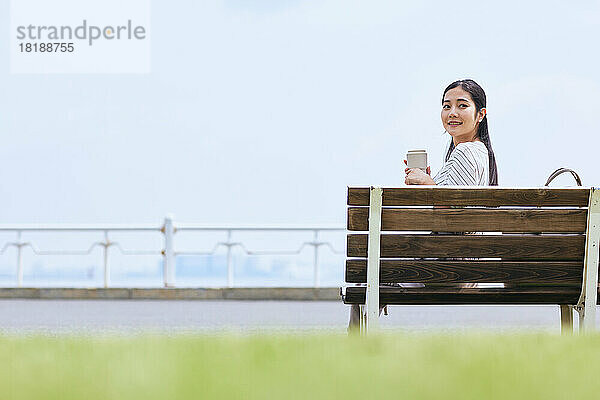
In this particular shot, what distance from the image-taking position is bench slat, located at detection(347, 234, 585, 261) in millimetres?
3963

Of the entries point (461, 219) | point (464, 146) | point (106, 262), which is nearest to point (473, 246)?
point (461, 219)

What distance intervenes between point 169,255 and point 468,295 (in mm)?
8187

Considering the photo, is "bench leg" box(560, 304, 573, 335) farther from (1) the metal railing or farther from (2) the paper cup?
(1) the metal railing

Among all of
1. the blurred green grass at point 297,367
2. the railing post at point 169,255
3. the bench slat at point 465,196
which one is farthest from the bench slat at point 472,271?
the railing post at point 169,255

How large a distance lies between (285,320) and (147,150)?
438 inches

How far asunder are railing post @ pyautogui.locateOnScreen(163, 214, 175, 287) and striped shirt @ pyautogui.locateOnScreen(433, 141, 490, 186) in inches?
311

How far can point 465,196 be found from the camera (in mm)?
3914

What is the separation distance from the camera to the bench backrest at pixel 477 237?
3930 millimetres

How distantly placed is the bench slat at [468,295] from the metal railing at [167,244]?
7479mm

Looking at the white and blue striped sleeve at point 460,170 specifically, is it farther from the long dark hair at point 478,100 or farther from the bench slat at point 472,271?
the bench slat at point 472,271

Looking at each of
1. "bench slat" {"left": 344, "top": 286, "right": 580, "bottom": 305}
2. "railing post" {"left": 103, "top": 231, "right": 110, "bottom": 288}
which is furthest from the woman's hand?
"railing post" {"left": 103, "top": 231, "right": 110, "bottom": 288}

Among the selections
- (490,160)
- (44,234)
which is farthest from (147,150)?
(490,160)

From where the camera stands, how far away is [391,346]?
1797 mm

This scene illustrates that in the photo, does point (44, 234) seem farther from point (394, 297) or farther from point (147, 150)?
point (394, 297)
